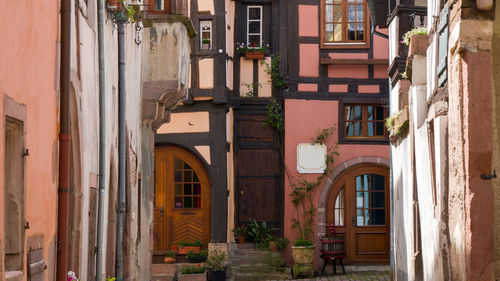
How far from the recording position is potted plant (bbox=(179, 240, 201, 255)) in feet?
54.7

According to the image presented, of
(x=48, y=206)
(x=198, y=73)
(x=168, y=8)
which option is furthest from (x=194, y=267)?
(x=48, y=206)

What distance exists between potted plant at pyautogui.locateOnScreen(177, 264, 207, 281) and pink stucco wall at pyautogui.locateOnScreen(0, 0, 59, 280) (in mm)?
8746

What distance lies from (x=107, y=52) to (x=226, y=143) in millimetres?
8134

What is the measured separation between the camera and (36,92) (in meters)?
5.55

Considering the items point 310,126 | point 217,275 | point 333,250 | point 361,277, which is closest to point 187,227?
point 217,275

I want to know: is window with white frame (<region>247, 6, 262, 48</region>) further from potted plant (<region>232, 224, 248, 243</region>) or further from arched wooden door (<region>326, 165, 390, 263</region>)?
potted plant (<region>232, 224, 248, 243</region>)

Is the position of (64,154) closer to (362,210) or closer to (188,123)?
(188,123)

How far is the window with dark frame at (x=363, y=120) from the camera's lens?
1778 centimetres

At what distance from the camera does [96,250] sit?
8.16 m

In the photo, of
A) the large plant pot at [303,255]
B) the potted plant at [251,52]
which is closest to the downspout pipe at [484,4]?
the large plant pot at [303,255]

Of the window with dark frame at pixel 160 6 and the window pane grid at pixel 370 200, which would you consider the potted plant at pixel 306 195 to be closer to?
the window pane grid at pixel 370 200

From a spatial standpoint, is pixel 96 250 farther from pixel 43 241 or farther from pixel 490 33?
pixel 490 33

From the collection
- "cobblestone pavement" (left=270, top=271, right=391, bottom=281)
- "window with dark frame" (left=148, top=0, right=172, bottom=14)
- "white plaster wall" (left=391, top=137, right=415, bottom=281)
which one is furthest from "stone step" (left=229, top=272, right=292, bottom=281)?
"window with dark frame" (left=148, top=0, right=172, bottom=14)

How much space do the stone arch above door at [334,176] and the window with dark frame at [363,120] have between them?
21.9 inches
